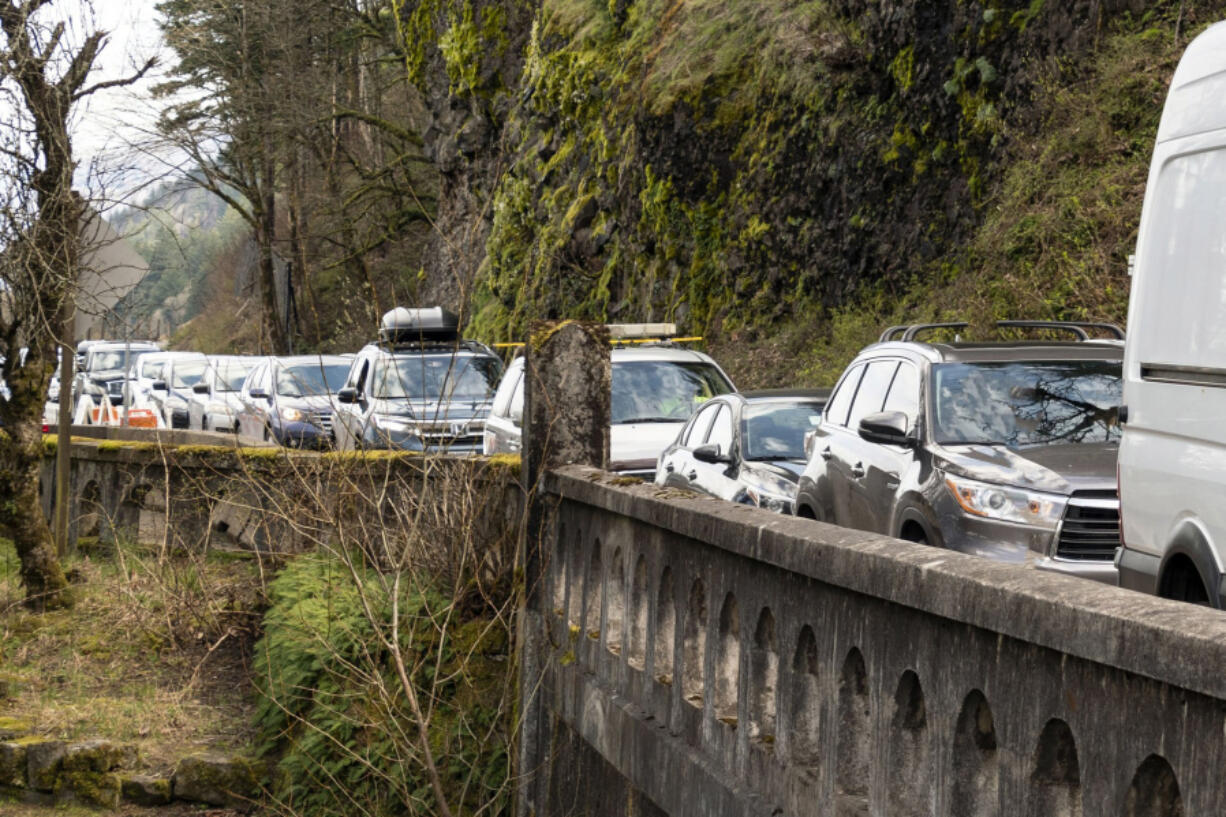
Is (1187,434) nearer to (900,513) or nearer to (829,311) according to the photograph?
(900,513)

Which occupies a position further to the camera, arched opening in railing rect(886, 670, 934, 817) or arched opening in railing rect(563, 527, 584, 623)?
arched opening in railing rect(563, 527, 584, 623)

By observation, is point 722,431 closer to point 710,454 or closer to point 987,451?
point 710,454

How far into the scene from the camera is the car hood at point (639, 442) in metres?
14.4

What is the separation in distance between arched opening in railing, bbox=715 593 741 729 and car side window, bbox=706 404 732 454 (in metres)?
6.39

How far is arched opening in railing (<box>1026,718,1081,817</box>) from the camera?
3395 millimetres

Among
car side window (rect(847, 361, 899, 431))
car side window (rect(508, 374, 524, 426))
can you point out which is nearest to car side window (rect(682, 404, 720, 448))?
car side window (rect(847, 361, 899, 431))

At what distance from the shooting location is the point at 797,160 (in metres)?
22.2

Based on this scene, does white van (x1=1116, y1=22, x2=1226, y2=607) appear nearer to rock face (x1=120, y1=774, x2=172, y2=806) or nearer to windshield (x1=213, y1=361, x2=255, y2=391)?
rock face (x1=120, y1=774, x2=172, y2=806)

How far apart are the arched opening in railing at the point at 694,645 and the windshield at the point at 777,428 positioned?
5949 mm

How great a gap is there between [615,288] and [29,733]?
15.9 meters

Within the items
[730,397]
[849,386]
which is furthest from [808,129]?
[849,386]

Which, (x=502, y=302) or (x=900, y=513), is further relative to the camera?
(x=502, y=302)

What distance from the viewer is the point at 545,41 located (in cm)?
3145

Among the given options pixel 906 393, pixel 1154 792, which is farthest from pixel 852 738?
pixel 906 393
